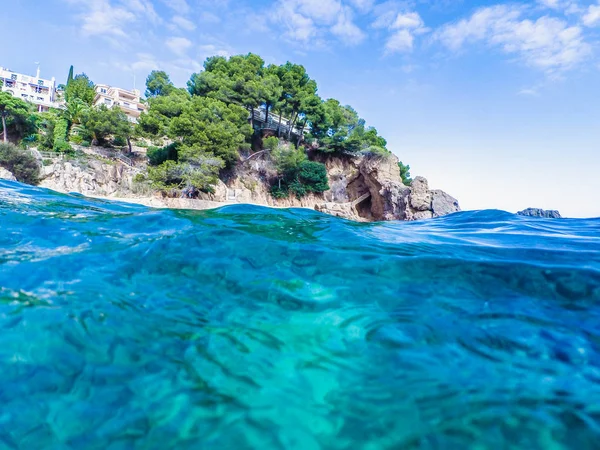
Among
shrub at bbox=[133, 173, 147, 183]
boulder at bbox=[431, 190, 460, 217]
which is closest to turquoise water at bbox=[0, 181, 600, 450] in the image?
→ shrub at bbox=[133, 173, 147, 183]

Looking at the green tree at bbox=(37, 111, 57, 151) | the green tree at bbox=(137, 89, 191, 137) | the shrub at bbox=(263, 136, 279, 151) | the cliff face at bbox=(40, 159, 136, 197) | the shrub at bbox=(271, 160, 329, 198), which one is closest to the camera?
the cliff face at bbox=(40, 159, 136, 197)

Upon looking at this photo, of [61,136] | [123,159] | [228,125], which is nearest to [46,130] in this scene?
[61,136]

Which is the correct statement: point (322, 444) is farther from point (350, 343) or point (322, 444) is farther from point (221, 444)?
point (350, 343)

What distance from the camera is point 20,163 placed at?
23.4 meters

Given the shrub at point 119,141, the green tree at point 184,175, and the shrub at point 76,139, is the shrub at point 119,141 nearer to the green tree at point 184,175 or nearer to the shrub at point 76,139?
the shrub at point 76,139

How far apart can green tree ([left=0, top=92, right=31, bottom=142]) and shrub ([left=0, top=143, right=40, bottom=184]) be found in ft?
28.7

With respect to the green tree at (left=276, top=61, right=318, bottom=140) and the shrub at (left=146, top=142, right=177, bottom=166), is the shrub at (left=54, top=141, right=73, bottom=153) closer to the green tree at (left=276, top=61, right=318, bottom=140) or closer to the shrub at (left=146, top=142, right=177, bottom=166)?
the shrub at (left=146, top=142, right=177, bottom=166)

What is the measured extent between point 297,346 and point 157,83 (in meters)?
52.5

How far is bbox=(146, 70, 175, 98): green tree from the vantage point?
4578cm

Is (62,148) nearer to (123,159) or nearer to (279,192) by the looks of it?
(123,159)

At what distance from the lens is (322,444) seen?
155 cm

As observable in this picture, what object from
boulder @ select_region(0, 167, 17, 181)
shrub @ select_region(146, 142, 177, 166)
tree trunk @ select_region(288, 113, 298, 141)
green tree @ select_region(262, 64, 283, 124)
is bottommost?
boulder @ select_region(0, 167, 17, 181)

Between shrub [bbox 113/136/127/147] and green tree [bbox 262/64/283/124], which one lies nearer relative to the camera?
green tree [bbox 262/64/283/124]

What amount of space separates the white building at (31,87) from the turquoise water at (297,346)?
66.5 m
